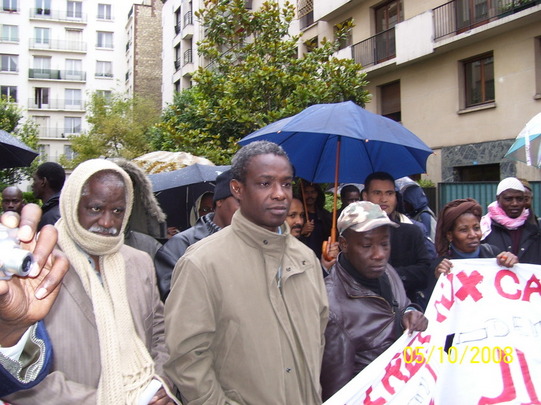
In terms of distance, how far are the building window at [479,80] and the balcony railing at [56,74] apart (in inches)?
1790

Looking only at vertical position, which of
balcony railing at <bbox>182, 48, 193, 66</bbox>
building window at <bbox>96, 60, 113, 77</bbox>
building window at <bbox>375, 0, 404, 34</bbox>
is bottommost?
building window at <bbox>375, 0, 404, 34</bbox>

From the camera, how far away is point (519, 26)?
44.4ft

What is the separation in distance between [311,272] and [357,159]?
289 cm

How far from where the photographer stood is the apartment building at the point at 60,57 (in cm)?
5003

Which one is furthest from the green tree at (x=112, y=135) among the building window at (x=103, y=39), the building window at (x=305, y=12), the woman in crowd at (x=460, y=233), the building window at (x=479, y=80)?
the woman in crowd at (x=460, y=233)

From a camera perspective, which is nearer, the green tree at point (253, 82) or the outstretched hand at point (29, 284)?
the outstretched hand at point (29, 284)

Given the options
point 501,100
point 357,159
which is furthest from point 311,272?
point 501,100

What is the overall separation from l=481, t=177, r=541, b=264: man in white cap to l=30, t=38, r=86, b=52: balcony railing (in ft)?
179

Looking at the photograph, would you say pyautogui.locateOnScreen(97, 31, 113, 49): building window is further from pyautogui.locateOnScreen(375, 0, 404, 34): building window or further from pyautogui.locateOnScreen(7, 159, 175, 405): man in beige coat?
pyautogui.locateOnScreen(7, 159, 175, 405): man in beige coat

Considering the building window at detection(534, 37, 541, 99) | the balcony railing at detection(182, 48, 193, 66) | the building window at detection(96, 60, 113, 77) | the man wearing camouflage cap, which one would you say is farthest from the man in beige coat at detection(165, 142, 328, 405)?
the building window at detection(96, 60, 113, 77)

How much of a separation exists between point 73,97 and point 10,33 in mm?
8327

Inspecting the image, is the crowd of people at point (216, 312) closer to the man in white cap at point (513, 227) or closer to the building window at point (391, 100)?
the man in white cap at point (513, 227)

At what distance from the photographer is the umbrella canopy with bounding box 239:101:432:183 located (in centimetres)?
415

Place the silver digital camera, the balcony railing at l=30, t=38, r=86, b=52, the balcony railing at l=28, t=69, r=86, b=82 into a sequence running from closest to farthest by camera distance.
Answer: the silver digital camera → the balcony railing at l=28, t=69, r=86, b=82 → the balcony railing at l=30, t=38, r=86, b=52
